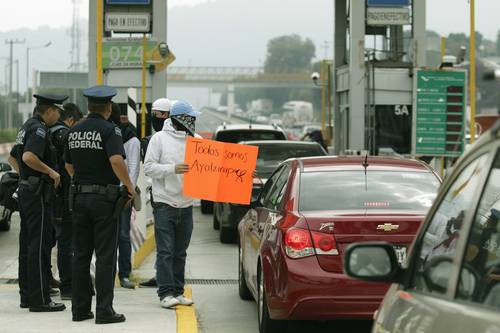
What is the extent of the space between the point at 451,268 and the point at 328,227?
170 inches

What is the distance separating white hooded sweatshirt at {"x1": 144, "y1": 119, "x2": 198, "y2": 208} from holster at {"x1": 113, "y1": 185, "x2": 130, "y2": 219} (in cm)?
115

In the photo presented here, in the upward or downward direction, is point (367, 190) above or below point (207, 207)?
above

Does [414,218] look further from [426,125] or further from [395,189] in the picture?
[426,125]

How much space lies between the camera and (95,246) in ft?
30.0

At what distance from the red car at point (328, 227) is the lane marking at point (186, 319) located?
1.84 ft

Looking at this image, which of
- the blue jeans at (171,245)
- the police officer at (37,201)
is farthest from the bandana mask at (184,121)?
the police officer at (37,201)

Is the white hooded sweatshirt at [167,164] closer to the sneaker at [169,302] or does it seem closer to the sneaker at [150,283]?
the sneaker at [169,302]

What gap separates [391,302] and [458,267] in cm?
66

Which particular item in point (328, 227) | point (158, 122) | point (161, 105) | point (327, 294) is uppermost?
point (161, 105)

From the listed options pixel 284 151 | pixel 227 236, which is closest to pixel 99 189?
pixel 227 236

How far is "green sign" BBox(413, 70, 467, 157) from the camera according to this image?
82.1 ft

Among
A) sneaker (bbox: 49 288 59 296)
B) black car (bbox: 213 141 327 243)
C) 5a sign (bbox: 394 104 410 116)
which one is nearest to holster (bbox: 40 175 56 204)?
sneaker (bbox: 49 288 59 296)

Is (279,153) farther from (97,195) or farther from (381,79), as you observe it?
(97,195)

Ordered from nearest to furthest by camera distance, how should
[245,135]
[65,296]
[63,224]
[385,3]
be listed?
[63,224] < [65,296] < [245,135] < [385,3]
